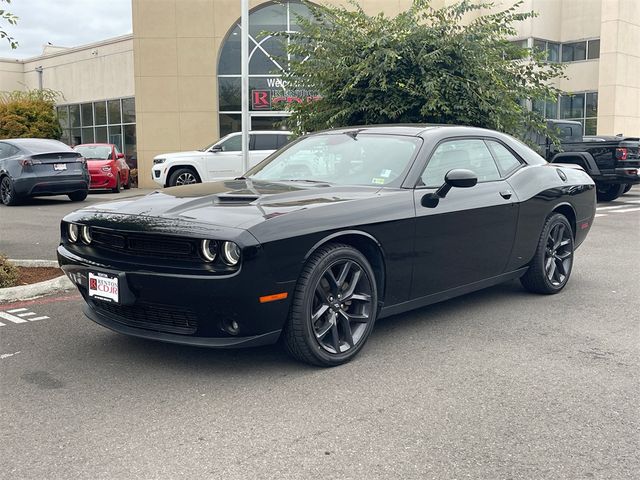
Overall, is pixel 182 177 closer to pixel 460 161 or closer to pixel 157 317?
pixel 460 161

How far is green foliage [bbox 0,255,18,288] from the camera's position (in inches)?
257

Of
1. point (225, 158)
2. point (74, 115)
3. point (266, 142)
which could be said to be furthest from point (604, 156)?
point (74, 115)

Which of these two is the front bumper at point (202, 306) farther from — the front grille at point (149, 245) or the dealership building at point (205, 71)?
the dealership building at point (205, 71)

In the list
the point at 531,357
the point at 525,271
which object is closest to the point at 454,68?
the point at 525,271

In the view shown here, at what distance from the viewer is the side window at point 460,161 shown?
5.21m

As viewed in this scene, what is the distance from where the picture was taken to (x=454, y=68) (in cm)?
1030

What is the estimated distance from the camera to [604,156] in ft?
52.2

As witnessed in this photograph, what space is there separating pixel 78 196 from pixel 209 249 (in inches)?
537

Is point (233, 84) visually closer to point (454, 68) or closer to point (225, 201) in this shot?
point (454, 68)

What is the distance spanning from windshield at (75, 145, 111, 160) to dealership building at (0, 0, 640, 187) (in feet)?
11.8

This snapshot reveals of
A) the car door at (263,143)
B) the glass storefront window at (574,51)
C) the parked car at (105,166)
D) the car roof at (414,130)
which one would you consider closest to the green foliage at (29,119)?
the parked car at (105,166)

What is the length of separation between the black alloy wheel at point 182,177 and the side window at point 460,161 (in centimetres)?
1242

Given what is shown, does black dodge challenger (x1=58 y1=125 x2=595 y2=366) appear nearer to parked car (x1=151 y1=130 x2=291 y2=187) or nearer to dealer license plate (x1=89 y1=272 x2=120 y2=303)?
dealer license plate (x1=89 y1=272 x2=120 y2=303)

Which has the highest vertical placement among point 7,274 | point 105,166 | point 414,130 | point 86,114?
point 86,114
